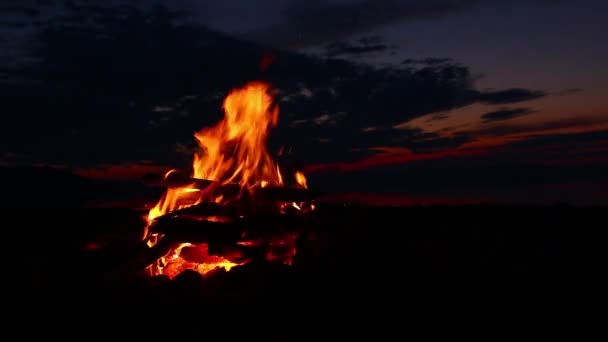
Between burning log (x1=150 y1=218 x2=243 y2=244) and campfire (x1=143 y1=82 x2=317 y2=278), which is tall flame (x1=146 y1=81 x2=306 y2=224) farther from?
burning log (x1=150 y1=218 x2=243 y2=244)

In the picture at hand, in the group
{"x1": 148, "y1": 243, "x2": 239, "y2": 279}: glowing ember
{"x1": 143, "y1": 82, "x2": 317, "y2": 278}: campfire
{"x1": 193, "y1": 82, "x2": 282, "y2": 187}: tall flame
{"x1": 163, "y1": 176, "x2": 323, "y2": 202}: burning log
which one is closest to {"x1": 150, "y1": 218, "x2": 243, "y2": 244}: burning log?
{"x1": 143, "y1": 82, "x2": 317, "y2": 278}: campfire

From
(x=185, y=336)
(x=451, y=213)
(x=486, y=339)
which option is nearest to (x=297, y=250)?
(x=185, y=336)

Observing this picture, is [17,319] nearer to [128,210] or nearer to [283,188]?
[283,188]

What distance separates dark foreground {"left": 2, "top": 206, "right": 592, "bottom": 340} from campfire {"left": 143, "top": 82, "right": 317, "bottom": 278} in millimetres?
481

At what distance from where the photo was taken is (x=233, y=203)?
8.32 metres

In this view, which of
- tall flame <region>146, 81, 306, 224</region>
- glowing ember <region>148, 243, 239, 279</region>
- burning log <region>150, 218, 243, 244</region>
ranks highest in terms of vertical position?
tall flame <region>146, 81, 306, 224</region>

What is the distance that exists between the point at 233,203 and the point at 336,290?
224 centimetres

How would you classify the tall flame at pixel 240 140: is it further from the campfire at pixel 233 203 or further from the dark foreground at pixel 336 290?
the dark foreground at pixel 336 290

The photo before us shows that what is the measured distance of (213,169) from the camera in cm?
891

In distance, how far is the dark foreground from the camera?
243 inches

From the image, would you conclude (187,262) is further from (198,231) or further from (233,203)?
(233,203)

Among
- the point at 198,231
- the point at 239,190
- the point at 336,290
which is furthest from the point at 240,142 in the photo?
the point at 336,290

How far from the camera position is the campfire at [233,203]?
761cm

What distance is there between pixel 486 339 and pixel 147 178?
5260mm
